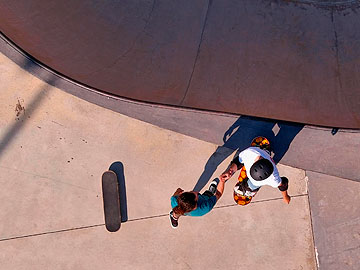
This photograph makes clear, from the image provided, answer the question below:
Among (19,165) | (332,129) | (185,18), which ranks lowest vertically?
(19,165)

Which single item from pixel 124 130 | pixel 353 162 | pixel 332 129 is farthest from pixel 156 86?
pixel 353 162

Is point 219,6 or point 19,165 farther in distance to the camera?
point 219,6

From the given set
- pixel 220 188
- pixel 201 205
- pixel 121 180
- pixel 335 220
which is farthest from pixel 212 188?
pixel 335 220

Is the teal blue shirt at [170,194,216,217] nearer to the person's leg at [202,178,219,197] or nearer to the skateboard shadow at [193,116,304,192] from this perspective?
the person's leg at [202,178,219,197]

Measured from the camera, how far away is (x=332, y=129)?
5.03 meters

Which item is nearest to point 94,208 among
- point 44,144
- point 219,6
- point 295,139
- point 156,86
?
point 44,144

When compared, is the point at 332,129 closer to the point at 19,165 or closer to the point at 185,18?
the point at 185,18

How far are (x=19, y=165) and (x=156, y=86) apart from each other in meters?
2.46

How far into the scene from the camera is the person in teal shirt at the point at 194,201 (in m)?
3.89

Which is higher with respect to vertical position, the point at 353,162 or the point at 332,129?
the point at 332,129

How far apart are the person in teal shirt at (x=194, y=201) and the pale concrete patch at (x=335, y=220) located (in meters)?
1.48

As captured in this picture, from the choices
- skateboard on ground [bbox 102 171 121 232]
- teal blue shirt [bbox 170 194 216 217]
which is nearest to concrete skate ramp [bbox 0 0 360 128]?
skateboard on ground [bbox 102 171 121 232]

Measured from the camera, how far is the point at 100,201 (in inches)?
194

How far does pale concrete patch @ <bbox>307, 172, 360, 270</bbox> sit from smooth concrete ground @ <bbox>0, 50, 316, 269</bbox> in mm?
152
